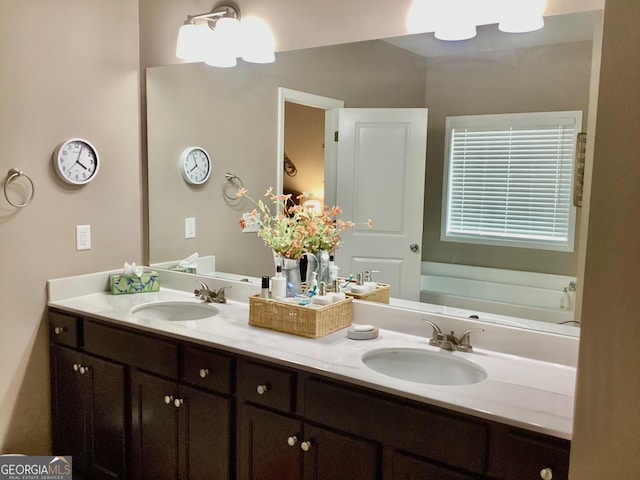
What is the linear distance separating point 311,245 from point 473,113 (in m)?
0.83

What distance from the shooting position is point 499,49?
1.94 meters

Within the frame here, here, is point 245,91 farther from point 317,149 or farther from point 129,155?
point 129,155

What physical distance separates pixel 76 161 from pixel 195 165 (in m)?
0.57

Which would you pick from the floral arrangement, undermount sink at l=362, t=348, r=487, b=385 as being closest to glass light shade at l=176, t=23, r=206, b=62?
the floral arrangement

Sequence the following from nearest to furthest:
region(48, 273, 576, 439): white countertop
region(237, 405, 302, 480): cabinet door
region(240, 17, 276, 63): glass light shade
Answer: region(48, 273, 576, 439): white countertop → region(237, 405, 302, 480): cabinet door → region(240, 17, 276, 63): glass light shade

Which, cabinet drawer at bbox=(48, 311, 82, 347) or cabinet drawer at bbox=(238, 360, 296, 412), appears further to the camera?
cabinet drawer at bbox=(48, 311, 82, 347)

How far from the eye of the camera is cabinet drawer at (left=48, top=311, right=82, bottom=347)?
2.30m

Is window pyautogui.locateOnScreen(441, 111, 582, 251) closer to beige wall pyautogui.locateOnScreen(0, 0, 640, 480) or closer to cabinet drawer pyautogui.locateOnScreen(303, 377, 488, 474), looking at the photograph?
beige wall pyautogui.locateOnScreen(0, 0, 640, 480)

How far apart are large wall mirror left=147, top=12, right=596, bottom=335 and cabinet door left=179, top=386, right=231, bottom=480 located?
0.76 meters

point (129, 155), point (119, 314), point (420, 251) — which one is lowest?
point (119, 314)

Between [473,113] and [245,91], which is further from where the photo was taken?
[245,91]

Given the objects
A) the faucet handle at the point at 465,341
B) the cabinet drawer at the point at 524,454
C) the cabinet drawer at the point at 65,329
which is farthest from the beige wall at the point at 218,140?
the cabinet drawer at the point at 524,454

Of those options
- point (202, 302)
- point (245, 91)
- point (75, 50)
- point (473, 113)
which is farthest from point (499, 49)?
point (75, 50)

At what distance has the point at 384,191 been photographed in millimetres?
2248
